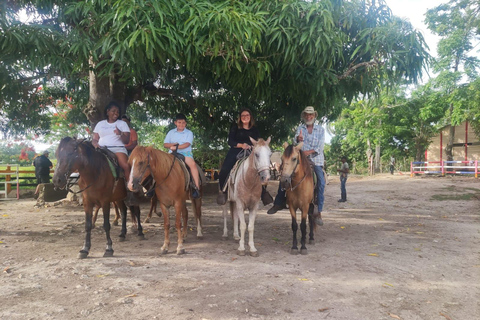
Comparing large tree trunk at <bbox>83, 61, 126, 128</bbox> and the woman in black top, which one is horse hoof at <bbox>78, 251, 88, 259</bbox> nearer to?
the woman in black top

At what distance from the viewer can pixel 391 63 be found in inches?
237

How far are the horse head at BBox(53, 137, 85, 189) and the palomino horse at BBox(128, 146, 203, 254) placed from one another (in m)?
0.83

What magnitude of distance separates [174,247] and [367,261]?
10.4ft

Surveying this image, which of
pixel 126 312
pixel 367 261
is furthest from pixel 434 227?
pixel 126 312

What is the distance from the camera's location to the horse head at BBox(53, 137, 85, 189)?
15.8 ft

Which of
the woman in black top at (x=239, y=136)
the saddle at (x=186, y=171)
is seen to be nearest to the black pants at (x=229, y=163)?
the woman in black top at (x=239, y=136)

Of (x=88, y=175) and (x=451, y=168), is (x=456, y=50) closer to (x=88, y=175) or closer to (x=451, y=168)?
(x=451, y=168)

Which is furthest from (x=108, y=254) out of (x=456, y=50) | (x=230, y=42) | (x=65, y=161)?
(x=456, y=50)

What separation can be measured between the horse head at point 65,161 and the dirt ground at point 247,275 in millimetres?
1192

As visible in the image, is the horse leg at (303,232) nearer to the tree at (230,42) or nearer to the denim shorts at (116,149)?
the tree at (230,42)

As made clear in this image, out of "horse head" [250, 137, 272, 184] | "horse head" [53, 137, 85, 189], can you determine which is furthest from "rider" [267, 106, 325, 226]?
"horse head" [53, 137, 85, 189]

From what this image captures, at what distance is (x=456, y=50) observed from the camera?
22.9 metres

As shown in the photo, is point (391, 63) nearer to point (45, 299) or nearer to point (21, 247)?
point (45, 299)

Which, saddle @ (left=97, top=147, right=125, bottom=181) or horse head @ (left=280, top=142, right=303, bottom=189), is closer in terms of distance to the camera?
horse head @ (left=280, top=142, right=303, bottom=189)
